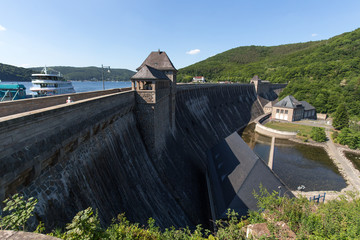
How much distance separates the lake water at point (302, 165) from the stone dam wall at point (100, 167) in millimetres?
17077

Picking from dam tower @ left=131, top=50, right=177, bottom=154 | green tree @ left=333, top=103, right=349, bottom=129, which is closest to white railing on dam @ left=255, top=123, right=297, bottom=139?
green tree @ left=333, top=103, right=349, bottom=129

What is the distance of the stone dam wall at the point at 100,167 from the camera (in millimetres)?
6957

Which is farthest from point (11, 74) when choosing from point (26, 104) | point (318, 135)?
point (318, 135)

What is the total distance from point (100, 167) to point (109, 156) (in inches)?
50.3

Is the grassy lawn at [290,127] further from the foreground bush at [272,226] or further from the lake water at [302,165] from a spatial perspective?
the foreground bush at [272,226]

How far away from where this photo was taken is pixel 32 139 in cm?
720

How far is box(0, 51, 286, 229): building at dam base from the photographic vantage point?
7141 millimetres

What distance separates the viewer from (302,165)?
36.2m

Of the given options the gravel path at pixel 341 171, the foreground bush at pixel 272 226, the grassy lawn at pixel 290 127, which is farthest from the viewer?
the grassy lawn at pixel 290 127

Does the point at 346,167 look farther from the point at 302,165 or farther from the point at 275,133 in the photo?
the point at 275,133

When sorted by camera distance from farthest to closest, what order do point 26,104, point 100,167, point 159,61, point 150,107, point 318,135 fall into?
point 318,135 → point 159,61 → point 150,107 → point 26,104 → point 100,167

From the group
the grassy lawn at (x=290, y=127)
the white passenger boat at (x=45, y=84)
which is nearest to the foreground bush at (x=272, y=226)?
the white passenger boat at (x=45, y=84)

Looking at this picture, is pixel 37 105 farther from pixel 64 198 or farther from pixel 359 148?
pixel 359 148

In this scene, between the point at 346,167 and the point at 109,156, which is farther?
the point at 346,167
